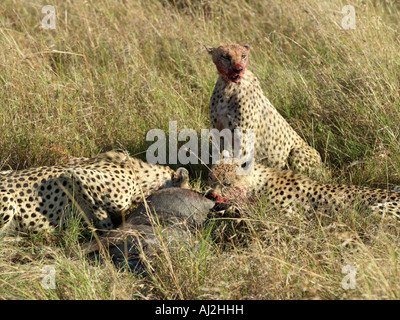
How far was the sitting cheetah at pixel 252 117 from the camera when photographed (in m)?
5.13

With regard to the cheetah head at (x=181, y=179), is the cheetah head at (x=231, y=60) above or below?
above

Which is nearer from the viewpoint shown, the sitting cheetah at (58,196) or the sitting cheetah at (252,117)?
the sitting cheetah at (58,196)

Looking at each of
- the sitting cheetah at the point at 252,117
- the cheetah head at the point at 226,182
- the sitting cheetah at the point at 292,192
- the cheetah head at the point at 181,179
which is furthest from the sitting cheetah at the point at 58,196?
the sitting cheetah at the point at 252,117

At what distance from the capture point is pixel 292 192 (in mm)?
4707

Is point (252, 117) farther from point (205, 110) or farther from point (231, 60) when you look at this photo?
point (205, 110)

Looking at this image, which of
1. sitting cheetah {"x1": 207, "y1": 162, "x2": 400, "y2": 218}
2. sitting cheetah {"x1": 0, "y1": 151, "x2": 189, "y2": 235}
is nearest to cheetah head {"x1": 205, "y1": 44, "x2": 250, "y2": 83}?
sitting cheetah {"x1": 207, "y1": 162, "x2": 400, "y2": 218}

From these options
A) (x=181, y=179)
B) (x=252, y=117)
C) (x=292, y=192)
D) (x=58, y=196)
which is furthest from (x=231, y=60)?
(x=58, y=196)

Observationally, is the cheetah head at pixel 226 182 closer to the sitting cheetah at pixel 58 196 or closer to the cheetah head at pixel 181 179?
the cheetah head at pixel 181 179

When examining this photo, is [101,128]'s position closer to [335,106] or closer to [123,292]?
[335,106]

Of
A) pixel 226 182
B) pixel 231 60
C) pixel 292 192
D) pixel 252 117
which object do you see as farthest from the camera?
pixel 252 117

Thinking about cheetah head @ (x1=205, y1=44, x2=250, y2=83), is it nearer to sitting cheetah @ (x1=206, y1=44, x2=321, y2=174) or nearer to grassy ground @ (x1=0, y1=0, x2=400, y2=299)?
sitting cheetah @ (x1=206, y1=44, x2=321, y2=174)

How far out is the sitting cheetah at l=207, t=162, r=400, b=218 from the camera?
4.34 m

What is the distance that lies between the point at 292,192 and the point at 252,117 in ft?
2.89

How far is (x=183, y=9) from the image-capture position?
771 cm
